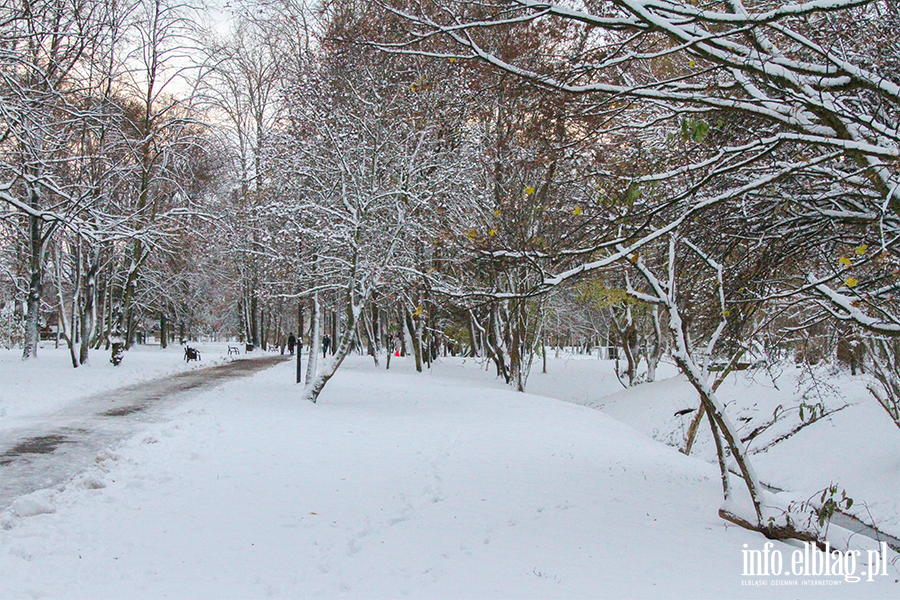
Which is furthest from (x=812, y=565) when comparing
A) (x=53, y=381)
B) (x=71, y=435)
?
(x=53, y=381)

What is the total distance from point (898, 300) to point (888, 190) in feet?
6.27

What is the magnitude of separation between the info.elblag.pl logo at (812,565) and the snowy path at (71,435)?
5926 millimetres

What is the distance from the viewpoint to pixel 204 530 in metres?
5.04

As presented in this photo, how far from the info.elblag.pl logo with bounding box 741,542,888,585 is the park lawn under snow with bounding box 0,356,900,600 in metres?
0.11

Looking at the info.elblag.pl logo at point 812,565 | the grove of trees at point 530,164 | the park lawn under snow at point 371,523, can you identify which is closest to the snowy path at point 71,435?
the park lawn under snow at point 371,523

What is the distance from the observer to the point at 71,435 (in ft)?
27.6

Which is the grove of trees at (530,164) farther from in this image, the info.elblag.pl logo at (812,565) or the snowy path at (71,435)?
the snowy path at (71,435)

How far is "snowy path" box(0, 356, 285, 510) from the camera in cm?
614

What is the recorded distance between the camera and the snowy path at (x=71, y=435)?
6.14 meters

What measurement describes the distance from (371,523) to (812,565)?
3.52 metres

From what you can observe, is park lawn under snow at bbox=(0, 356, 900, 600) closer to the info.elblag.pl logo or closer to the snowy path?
the info.elblag.pl logo

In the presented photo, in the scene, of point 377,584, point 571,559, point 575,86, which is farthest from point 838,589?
point 575,86

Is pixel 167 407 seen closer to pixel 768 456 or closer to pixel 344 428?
pixel 344 428

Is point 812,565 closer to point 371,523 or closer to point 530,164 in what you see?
point 371,523
